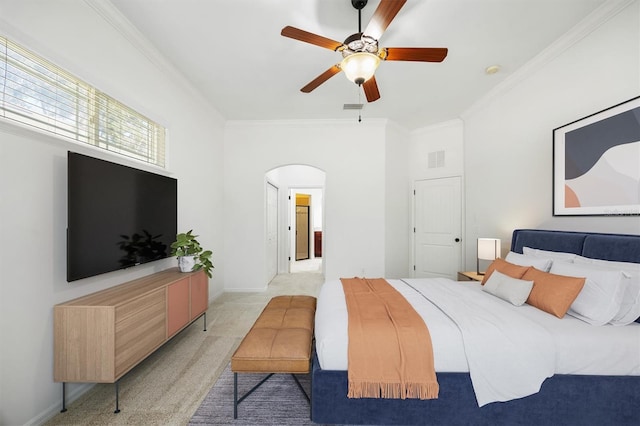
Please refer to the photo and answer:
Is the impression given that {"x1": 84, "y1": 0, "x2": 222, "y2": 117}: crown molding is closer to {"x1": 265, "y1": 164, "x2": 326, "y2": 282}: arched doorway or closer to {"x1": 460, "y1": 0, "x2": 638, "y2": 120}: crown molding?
{"x1": 265, "y1": 164, "x2": 326, "y2": 282}: arched doorway

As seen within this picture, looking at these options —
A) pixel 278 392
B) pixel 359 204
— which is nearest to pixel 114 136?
pixel 278 392

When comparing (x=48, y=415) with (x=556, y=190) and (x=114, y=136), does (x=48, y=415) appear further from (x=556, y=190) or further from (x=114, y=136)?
(x=556, y=190)

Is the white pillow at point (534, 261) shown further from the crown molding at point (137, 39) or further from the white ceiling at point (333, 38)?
the crown molding at point (137, 39)

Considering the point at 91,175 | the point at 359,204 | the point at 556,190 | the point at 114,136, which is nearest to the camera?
the point at 91,175

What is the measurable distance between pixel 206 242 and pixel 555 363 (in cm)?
376

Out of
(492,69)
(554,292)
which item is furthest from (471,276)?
(492,69)

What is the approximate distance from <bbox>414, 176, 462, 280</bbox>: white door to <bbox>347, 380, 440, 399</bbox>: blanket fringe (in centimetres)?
325

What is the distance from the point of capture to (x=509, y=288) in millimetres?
1928

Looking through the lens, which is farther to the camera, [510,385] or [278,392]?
[278,392]

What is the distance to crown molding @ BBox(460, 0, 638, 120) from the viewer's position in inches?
76.9

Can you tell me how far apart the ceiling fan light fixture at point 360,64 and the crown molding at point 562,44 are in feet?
6.39

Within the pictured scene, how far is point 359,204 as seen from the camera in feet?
14.0

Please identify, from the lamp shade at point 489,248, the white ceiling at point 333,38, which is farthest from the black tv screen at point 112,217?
the lamp shade at point 489,248

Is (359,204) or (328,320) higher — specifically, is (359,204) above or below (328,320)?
above
